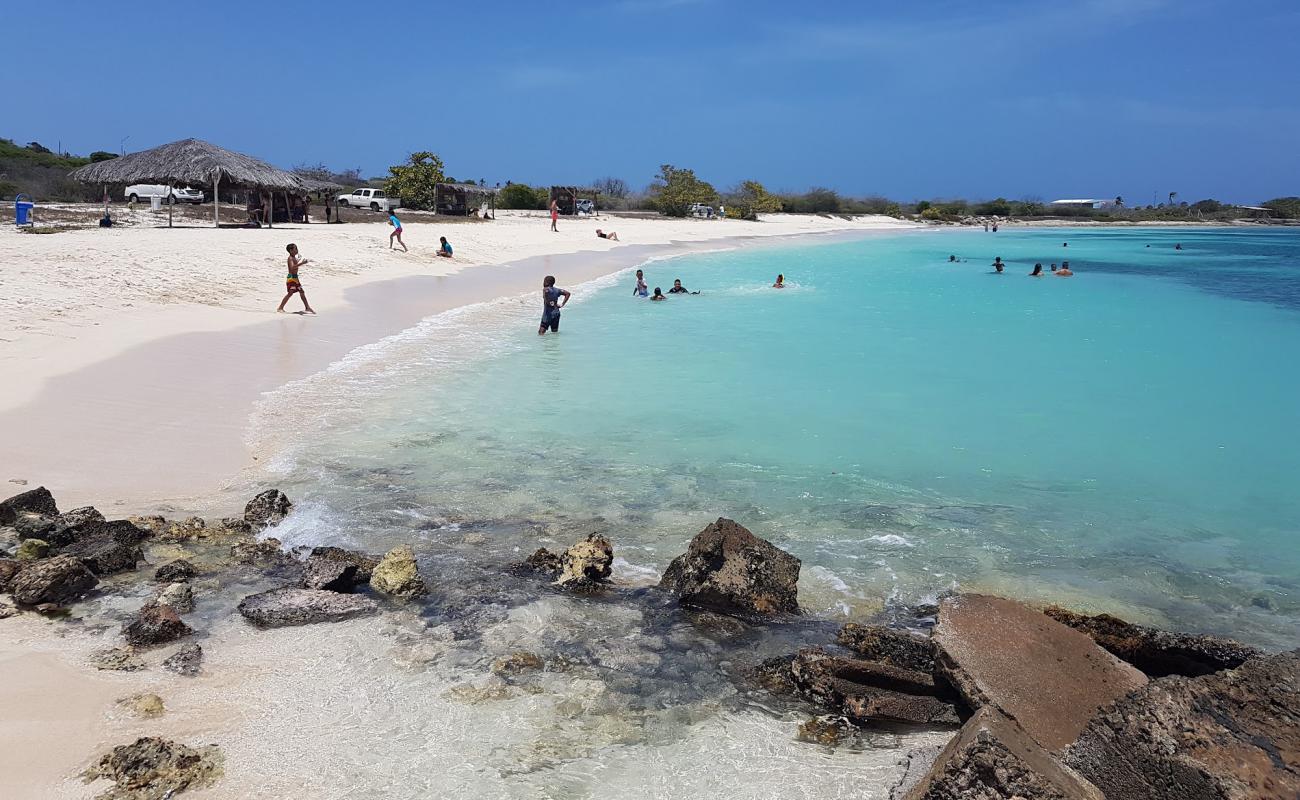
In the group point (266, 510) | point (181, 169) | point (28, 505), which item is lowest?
point (266, 510)

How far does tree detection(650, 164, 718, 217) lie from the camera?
58688 millimetres

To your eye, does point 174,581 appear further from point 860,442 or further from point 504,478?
point 860,442

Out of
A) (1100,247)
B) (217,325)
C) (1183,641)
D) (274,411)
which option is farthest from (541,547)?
(1100,247)

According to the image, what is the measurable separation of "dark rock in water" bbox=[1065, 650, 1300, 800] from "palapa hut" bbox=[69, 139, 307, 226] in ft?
88.0

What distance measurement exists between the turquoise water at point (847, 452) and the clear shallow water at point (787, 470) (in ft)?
0.13

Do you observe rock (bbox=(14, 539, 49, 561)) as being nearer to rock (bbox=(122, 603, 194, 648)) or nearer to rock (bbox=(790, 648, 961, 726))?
rock (bbox=(122, 603, 194, 648))

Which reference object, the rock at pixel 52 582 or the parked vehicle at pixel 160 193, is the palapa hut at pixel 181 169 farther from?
the rock at pixel 52 582

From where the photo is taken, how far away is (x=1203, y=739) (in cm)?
279

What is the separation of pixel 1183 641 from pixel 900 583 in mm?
1650

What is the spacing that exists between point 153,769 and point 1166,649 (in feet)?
14.7

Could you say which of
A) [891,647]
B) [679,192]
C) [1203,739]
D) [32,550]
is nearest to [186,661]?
[32,550]

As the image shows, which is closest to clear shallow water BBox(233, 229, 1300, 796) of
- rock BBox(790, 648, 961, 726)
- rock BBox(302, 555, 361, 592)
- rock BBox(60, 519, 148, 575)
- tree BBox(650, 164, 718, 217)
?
rock BBox(790, 648, 961, 726)

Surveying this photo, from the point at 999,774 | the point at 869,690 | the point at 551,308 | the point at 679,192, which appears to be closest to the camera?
the point at 999,774

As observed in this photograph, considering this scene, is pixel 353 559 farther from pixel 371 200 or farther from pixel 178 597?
pixel 371 200
